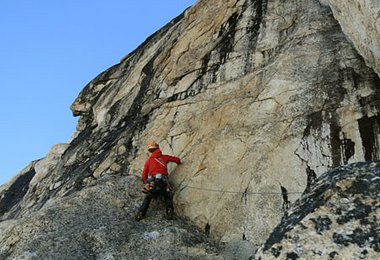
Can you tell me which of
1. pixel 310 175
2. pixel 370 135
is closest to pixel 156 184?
pixel 310 175

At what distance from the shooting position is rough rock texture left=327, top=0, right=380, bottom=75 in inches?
523

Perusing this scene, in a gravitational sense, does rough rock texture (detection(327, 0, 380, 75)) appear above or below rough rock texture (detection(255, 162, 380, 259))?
above

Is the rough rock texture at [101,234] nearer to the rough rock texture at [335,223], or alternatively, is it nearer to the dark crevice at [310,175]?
the dark crevice at [310,175]

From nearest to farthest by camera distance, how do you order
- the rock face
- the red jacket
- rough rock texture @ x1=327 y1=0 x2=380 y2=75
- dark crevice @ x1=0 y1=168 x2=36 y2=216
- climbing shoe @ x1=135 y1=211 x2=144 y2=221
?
rough rock texture @ x1=327 y1=0 x2=380 y2=75 < the rock face < climbing shoe @ x1=135 y1=211 x2=144 y2=221 < the red jacket < dark crevice @ x1=0 y1=168 x2=36 y2=216

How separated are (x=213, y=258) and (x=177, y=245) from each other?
3.21 ft

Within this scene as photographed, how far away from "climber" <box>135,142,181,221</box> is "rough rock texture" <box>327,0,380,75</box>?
6.16 m

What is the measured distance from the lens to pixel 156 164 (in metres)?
15.8

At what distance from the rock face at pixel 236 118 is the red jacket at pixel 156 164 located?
74 cm

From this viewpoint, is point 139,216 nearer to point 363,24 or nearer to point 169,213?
point 169,213

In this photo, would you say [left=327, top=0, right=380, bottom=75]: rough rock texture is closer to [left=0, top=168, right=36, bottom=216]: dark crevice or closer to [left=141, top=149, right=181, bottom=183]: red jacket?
[left=141, top=149, right=181, bottom=183]: red jacket

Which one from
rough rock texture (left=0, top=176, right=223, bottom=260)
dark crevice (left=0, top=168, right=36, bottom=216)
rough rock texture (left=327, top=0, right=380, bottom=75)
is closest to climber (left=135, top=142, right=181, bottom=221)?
rough rock texture (left=0, top=176, right=223, bottom=260)

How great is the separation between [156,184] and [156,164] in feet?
2.38

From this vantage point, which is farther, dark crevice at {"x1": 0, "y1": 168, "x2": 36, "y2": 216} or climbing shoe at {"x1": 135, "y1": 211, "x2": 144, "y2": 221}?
dark crevice at {"x1": 0, "y1": 168, "x2": 36, "y2": 216}

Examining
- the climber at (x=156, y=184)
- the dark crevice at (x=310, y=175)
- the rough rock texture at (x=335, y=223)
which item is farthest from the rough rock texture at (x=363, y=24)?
the climber at (x=156, y=184)
